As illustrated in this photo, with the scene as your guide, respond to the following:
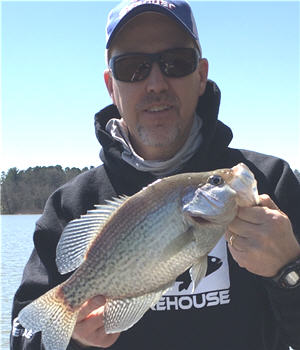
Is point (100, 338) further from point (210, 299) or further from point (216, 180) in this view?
point (216, 180)

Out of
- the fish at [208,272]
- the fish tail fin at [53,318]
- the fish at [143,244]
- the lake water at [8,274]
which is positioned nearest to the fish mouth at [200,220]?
the fish at [143,244]

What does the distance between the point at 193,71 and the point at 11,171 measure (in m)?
86.1

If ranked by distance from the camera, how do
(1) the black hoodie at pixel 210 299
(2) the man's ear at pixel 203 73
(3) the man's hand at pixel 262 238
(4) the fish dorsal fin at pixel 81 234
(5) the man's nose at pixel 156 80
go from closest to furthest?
(3) the man's hand at pixel 262 238 < (4) the fish dorsal fin at pixel 81 234 < (1) the black hoodie at pixel 210 299 < (5) the man's nose at pixel 156 80 < (2) the man's ear at pixel 203 73

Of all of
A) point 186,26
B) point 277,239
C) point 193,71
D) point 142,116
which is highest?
point 186,26

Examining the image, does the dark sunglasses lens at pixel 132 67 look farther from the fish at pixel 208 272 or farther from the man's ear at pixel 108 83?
the fish at pixel 208 272

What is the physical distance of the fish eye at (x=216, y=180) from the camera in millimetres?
2939

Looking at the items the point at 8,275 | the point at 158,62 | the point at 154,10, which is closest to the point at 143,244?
the point at 158,62

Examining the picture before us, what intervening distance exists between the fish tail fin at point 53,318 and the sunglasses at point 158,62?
1767 millimetres

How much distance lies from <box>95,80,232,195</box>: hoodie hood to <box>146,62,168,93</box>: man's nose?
0.58 meters

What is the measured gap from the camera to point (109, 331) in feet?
10.1

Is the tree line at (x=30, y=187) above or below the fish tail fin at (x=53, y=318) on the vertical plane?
below

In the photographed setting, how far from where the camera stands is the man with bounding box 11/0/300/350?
12.4 feet

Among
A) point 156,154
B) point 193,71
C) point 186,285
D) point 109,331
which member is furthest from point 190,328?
point 193,71

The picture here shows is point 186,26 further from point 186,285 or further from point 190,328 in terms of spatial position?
point 190,328
